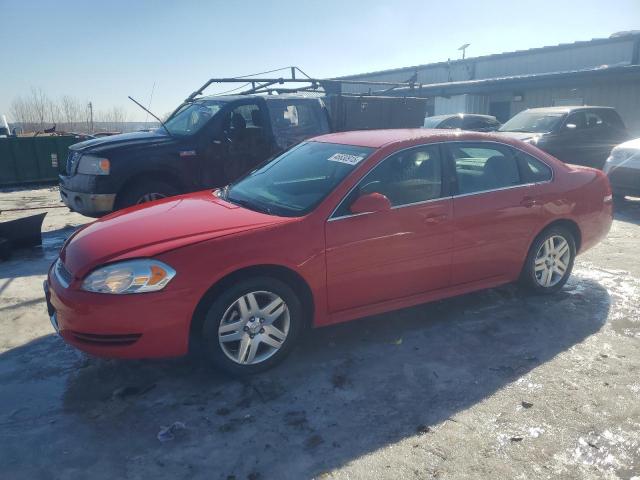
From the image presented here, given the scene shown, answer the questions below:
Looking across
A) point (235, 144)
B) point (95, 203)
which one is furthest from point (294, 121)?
point (95, 203)

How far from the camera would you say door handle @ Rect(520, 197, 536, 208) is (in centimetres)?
431

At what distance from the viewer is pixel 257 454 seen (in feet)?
8.55

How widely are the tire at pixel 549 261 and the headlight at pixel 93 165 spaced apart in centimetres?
507

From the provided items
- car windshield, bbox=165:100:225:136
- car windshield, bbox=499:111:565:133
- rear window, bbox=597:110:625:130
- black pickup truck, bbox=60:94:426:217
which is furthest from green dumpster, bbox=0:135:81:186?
rear window, bbox=597:110:625:130

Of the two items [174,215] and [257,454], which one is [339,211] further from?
[257,454]

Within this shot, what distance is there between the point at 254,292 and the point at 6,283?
3403 mm

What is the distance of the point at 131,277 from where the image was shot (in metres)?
3.01

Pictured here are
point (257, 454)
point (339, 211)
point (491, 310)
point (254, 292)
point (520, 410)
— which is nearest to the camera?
point (257, 454)

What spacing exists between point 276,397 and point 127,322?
39.3 inches

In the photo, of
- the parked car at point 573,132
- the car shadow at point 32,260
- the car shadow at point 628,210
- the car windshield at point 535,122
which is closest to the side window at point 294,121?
the car shadow at point 32,260

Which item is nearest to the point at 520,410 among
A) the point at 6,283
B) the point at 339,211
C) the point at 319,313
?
the point at 319,313

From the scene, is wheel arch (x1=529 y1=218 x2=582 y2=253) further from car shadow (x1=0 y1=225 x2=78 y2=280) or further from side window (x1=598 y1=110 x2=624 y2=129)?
side window (x1=598 y1=110 x2=624 y2=129)

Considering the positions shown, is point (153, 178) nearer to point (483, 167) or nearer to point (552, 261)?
point (483, 167)

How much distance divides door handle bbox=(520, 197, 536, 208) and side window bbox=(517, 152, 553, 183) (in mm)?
171
